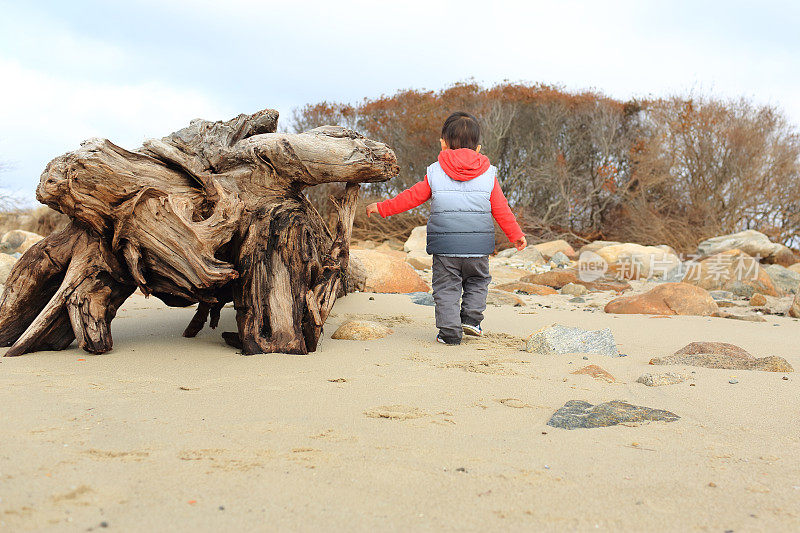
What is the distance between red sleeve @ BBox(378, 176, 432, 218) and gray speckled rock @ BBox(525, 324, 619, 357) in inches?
52.5

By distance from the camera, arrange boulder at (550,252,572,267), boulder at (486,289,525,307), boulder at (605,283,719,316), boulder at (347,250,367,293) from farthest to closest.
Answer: boulder at (550,252,572,267), boulder at (486,289,525,307), boulder at (347,250,367,293), boulder at (605,283,719,316)

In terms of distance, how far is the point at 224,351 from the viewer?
13.7ft

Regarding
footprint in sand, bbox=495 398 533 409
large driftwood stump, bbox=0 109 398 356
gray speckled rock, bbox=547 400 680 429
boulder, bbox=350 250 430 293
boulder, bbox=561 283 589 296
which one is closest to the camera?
gray speckled rock, bbox=547 400 680 429

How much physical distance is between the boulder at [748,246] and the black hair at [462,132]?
444 inches

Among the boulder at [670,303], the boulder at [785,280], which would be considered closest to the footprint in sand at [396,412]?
the boulder at [670,303]

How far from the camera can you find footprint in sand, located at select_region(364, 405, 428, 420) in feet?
8.90

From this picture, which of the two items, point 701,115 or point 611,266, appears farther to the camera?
point 701,115

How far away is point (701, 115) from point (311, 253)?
51.1ft

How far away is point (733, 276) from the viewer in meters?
9.96

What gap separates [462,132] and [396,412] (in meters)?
2.73

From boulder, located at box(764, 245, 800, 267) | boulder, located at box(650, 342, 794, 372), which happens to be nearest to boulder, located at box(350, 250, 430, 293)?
boulder, located at box(650, 342, 794, 372)

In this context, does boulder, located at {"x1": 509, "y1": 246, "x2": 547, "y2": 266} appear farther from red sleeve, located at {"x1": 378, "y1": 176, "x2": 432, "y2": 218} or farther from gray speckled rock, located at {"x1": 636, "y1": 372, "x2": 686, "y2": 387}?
gray speckled rock, located at {"x1": 636, "y1": 372, "x2": 686, "y2": 387}

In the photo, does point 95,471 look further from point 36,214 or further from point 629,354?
point 36,214

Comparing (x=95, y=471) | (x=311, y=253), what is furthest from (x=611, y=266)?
(x=95, y=471)
